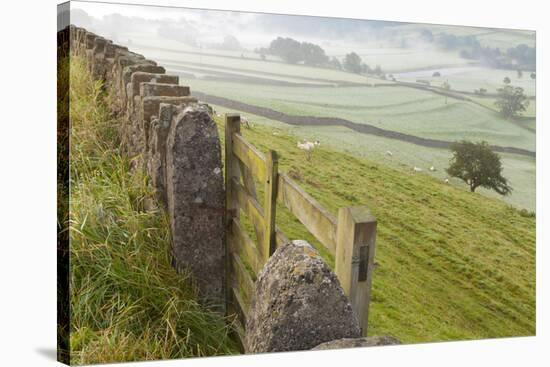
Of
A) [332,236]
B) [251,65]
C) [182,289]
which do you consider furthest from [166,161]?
[332,236]

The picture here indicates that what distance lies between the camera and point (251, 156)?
443 cm

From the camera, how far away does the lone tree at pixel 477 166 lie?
19.0ft

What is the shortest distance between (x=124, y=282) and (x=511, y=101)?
12.2ft

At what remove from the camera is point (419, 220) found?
624cm

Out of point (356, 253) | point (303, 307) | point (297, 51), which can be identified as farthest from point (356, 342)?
point (297, 51)

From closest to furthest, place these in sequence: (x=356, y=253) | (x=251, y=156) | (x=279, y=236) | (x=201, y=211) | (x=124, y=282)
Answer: (x=356, y=253), (x=279, y=236), (x=124, y=282), (x=251, y=156), (x=201, y=211)

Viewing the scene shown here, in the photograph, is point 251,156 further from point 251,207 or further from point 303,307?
point 303,307

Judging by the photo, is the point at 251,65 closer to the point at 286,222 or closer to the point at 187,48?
the point at 187,48

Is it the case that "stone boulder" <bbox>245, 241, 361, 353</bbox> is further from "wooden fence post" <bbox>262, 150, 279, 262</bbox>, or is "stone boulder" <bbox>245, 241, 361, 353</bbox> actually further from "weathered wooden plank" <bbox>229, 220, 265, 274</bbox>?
"weathered wooden plank" <bbox>229, 220, 265, 274</bbox>

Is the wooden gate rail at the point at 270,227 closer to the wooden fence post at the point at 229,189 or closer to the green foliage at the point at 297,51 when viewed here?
the wooden fence post at the point at 229,189

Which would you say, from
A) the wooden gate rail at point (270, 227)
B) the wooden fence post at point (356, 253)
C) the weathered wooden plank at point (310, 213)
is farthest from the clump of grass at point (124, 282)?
the wooden fence post at point (356, 253)

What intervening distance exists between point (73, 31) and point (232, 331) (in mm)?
2409

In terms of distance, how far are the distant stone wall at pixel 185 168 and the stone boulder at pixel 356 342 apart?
2054 millimetres

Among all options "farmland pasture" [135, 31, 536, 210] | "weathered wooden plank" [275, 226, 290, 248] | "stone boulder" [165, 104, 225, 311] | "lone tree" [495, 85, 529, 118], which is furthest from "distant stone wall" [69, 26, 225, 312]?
"lone tree" [495, 85, 529, 118]
